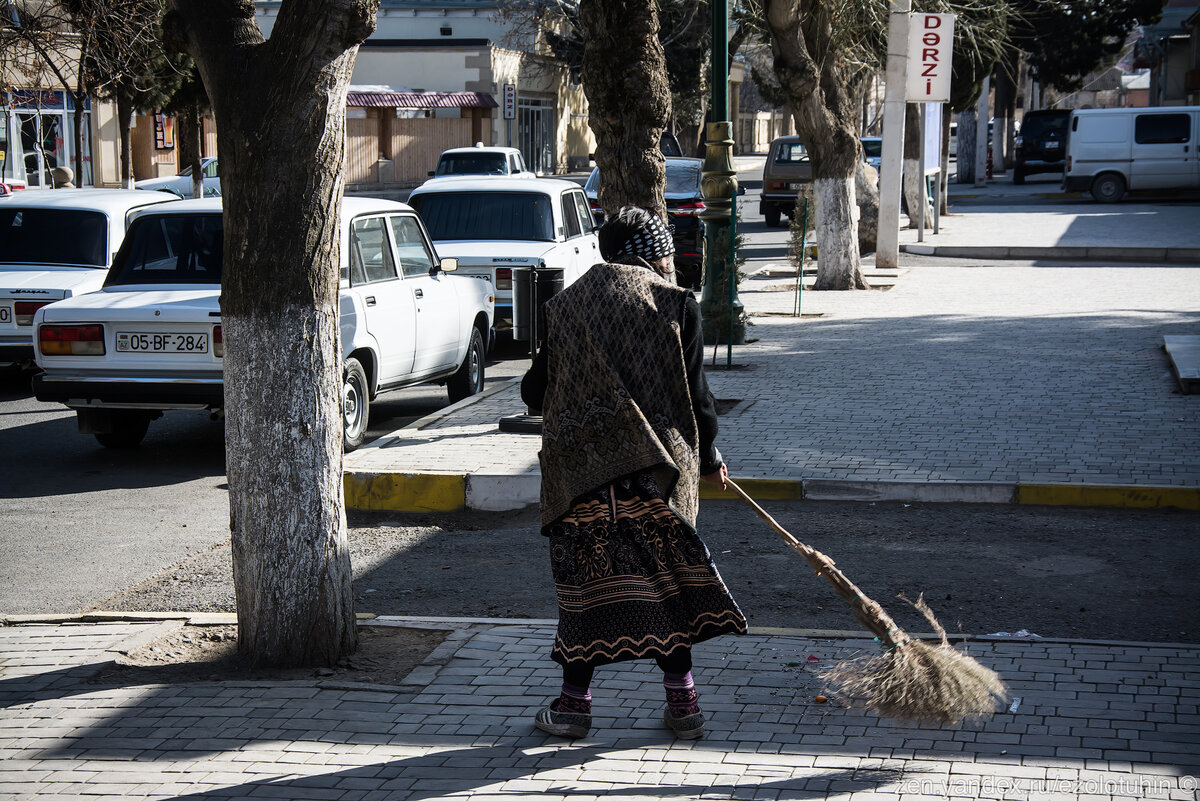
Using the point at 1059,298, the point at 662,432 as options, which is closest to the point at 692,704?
the point at 662,432

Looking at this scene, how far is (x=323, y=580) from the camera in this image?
470cm

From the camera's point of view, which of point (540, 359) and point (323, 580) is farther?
point (323, 580)

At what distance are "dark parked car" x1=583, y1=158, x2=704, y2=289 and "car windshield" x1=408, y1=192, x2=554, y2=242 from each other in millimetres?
2741

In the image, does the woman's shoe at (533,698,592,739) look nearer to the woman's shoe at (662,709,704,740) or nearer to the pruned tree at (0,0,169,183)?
the woman's shoe at (662,709,704,740)

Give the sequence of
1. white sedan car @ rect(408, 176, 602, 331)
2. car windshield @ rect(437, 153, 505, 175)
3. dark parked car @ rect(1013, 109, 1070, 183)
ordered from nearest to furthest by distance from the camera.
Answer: white sedan car @ rect(408, 176, 602, 331) < car windshield @ rect(437, 153, 505, 175) < dark parked car @ rect(1013, 109, 1070, 183)

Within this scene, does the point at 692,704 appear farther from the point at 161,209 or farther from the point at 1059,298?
the point at 1059,298

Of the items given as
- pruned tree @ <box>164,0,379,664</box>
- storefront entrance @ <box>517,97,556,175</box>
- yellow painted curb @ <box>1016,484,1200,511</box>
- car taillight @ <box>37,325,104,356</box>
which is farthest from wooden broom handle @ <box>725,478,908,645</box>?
storefront entrance @ <box>517,97,556,175</box>

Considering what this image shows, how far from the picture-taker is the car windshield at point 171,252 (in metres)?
8.87

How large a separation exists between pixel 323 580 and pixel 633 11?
535 cm

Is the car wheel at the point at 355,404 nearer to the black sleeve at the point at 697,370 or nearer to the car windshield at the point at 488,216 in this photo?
the car windshield at the point at 488,216

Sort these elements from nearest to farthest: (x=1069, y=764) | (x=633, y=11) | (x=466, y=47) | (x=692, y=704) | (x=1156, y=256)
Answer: (x=1069, y=764) → (x=692, y=704) → (x=633, y=11) → (x=1156, y=256) → (x=466, y=47)

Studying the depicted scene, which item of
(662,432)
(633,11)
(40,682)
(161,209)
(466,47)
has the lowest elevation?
(40,682)

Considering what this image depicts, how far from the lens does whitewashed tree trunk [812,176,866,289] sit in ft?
53.5

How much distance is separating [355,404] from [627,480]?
16.6 ft
